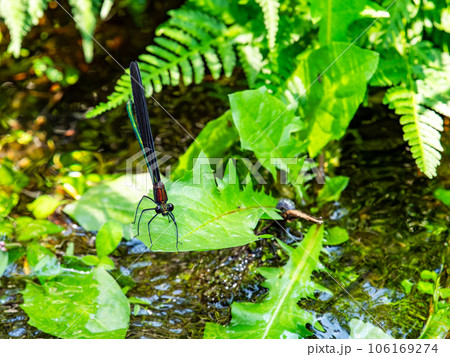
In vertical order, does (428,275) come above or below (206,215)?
below

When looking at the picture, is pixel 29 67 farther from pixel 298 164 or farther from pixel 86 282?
pixel 298 164

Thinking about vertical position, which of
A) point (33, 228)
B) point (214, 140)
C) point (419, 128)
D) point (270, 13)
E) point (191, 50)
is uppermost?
point (270, 13)

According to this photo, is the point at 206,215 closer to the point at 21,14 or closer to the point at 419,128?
the point at 419,128

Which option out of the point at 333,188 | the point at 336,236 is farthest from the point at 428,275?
the point at 333,188

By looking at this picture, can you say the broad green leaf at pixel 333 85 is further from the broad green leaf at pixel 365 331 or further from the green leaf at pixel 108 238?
the green leaf at pixel 108 238

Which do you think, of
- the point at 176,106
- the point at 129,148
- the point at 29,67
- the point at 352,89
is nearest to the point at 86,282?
the point at 129,148

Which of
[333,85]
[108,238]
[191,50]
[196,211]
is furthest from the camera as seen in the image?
[191,50]
